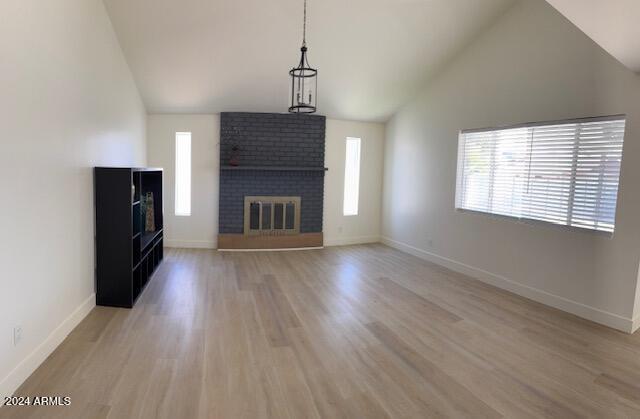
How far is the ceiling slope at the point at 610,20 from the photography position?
229 centimetres

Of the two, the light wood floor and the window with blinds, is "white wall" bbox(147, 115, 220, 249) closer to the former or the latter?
the light wood floor

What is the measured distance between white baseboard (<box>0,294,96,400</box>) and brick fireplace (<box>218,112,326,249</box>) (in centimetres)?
300

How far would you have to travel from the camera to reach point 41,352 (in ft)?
8.21

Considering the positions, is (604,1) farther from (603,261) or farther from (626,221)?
(603,261)

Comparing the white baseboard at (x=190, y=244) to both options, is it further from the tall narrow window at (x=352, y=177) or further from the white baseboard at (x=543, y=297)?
the white baseboard at (x=543, y=297)

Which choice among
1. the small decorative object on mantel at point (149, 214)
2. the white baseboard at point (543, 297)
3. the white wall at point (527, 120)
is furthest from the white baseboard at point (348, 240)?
the small decorative object on mantel at point (149, 214)

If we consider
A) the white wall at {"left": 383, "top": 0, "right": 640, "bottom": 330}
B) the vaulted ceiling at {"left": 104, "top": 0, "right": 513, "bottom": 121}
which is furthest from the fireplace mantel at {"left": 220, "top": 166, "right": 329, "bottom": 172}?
the white wall at {"left": 383, "top": 0, "right": 640, "bottom": 330}

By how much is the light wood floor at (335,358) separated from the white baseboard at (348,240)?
244 centimetres

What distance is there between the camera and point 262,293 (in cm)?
405

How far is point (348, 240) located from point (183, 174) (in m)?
3.19

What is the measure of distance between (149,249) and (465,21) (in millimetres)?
4683

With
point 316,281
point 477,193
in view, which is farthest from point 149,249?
point 477,193

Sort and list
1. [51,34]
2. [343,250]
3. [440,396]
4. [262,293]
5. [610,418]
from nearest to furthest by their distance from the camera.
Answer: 1. [610,418]
2. [440,396]
3. [51,34]
4. [262,293]
5. [343,250]

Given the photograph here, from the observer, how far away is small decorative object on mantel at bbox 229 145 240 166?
605cm
